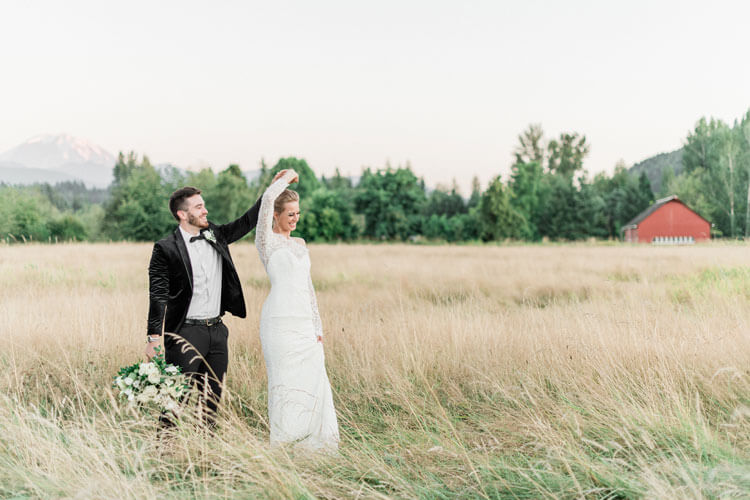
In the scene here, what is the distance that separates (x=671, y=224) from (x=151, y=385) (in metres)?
52.9

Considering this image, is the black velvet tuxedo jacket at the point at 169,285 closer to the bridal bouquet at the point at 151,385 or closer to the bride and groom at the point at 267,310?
the bride and groom at the point at 267,310

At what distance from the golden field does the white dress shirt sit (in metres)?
0.76


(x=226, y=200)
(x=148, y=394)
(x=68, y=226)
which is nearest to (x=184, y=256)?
(x=148, y=394)

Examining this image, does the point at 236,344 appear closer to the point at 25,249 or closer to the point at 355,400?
the point at 355,400

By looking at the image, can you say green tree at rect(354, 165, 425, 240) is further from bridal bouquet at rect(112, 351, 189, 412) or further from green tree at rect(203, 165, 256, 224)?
bridal bouquet at rect(112, 351, 189, 412)

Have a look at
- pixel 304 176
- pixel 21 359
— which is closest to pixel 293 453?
pixel 21 359

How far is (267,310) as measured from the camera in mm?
3658

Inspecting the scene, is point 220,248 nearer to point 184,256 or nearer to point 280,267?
point 184,256

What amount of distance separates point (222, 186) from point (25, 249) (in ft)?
84.5

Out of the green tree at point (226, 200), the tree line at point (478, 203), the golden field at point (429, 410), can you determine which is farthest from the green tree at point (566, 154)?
the golden field at point (429, 410)

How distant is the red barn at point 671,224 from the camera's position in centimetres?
4538

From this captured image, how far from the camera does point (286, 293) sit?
3615 millimetres

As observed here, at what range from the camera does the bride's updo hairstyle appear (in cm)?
366

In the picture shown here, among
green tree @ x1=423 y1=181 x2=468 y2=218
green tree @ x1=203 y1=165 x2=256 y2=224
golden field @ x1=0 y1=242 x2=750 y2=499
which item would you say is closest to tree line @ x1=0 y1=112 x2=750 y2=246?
green tree @ x1=203 y1=165 x2=256 y2=224
